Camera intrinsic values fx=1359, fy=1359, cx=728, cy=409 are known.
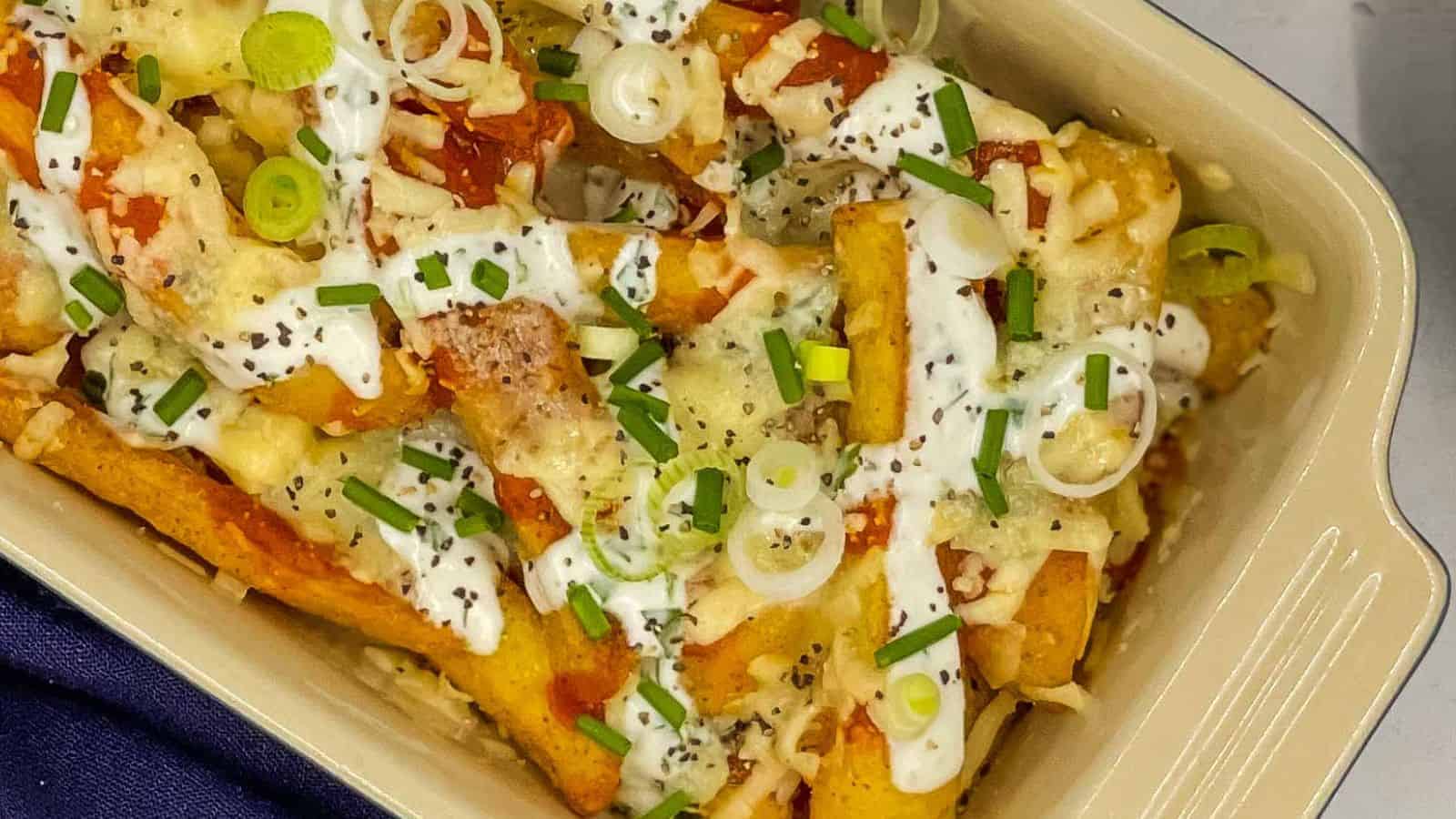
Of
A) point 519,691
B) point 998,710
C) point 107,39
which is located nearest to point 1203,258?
point 998,710

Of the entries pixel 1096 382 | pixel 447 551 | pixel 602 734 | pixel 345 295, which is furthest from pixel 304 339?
pixel 1096 382

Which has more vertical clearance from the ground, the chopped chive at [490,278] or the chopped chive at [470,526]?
the chopped chive at [490,278]

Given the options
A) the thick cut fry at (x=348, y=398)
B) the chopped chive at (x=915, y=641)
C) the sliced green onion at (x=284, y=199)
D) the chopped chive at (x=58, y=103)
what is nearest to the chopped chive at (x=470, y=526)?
the thick cut fry at (x=348, y=398)

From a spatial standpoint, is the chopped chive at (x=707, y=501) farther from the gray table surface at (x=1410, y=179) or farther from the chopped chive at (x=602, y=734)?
the gray table surface at (x=1410, y=179)

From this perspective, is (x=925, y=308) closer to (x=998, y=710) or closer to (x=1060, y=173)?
(x=1060, y=173)

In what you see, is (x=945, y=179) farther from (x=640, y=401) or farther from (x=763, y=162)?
(x=640, y=401)
